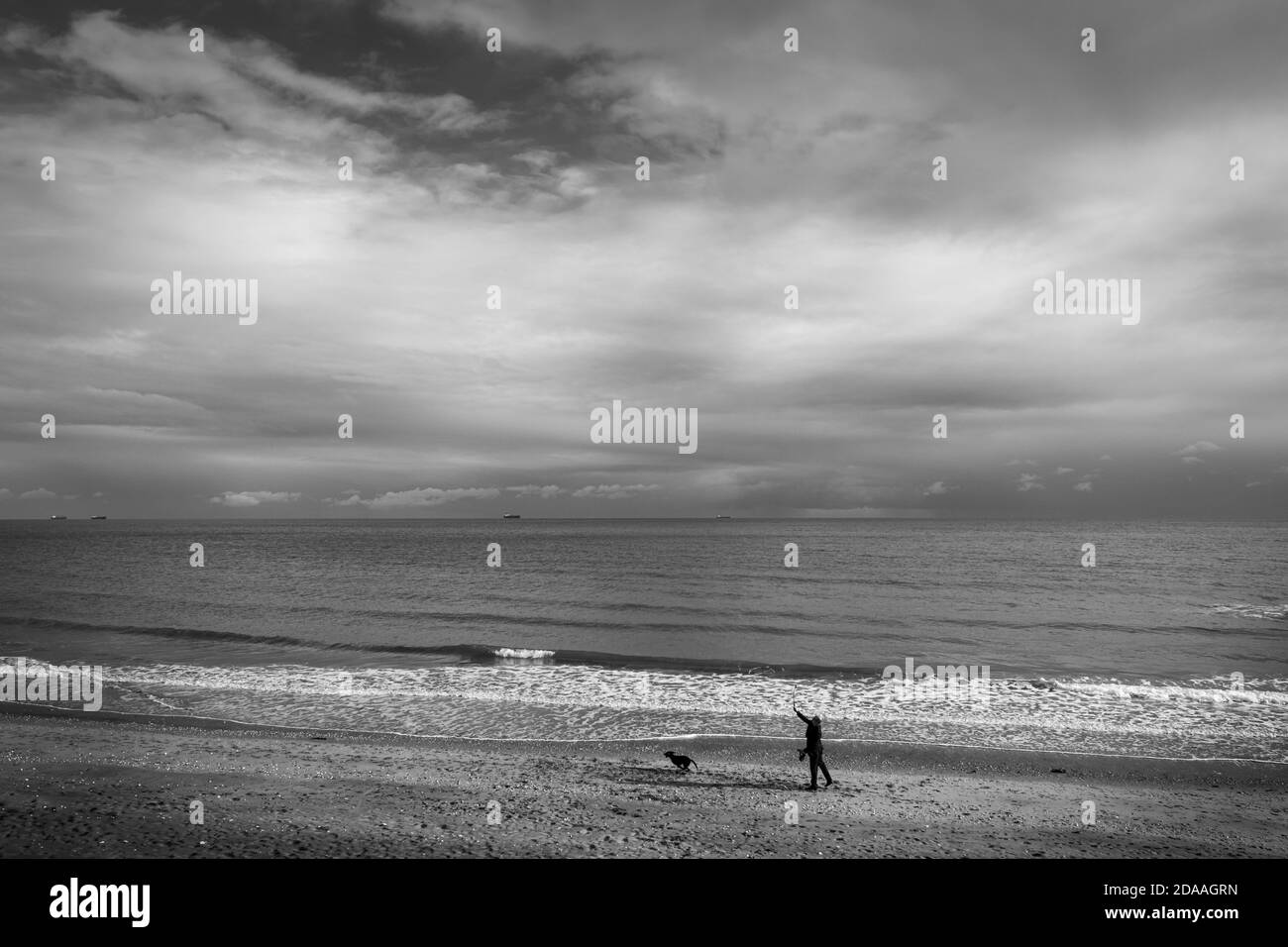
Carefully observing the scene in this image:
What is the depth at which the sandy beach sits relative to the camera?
12812 millimetres

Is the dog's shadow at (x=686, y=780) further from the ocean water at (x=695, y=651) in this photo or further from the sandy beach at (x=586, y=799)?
the ocean water at (x=695, y=651)

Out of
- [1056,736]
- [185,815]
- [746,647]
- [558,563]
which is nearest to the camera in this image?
[185,815]

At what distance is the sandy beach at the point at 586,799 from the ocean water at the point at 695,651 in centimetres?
216

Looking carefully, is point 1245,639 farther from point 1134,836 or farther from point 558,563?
point 558,563

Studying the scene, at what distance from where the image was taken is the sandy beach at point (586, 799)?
12812 mm

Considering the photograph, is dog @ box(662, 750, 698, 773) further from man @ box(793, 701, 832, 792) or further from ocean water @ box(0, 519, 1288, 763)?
ocean water @ box(0, 519, 1288, 763)

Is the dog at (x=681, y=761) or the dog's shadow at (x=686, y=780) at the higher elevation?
the dog at (x=681, y=761)

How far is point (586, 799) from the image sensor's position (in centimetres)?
1551

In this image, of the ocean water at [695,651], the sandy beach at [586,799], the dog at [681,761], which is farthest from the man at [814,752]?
the ocean water at [695,651]

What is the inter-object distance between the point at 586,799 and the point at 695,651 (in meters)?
20.2

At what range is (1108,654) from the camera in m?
34.4
